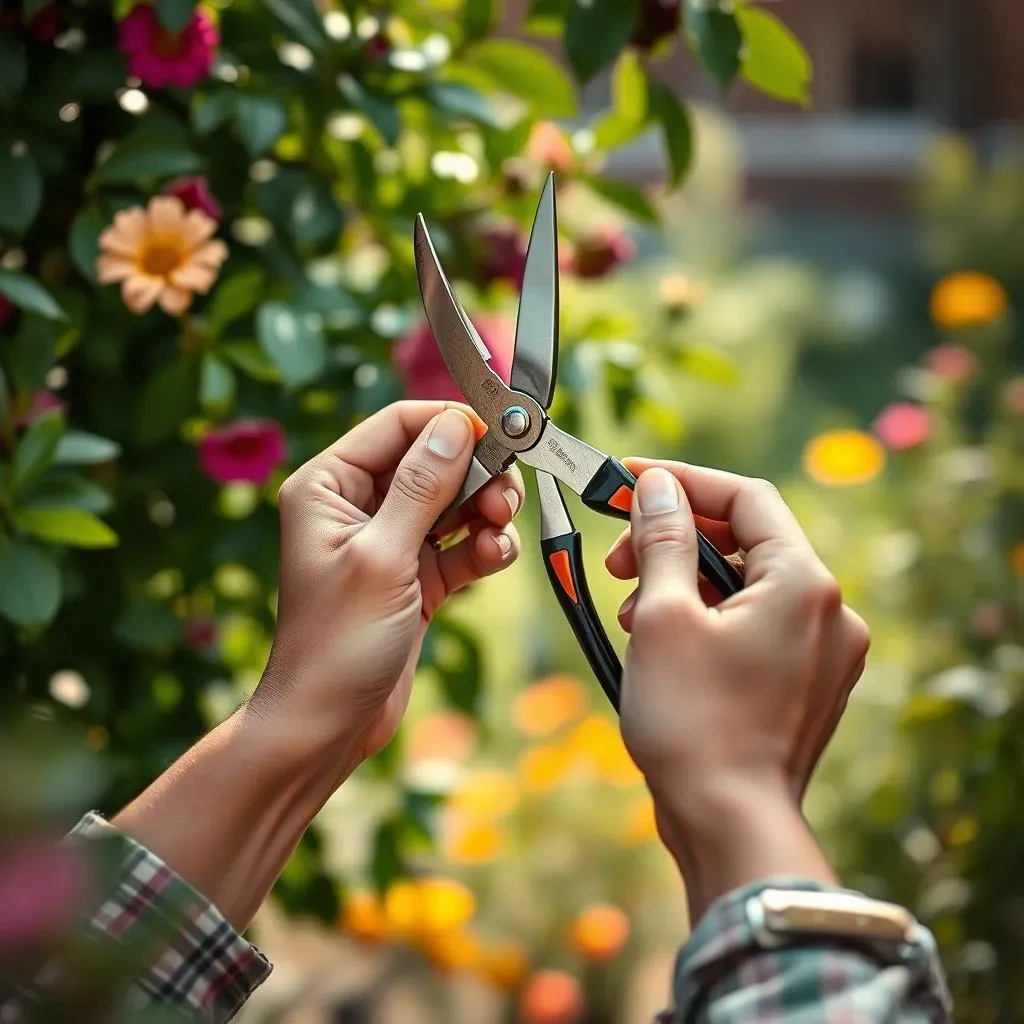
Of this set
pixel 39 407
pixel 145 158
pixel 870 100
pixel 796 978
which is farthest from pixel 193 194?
pixel 870 100

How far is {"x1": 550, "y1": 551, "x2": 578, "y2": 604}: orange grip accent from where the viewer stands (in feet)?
2.14

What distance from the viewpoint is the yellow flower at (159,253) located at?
75cm

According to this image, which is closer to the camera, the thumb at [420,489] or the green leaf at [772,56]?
the thumb at [420,489]

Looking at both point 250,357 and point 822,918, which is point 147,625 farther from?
point 822,918

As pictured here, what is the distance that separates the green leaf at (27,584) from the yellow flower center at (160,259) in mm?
190

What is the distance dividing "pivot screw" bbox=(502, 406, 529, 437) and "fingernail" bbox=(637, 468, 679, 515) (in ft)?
0.29

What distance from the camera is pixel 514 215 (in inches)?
38.2

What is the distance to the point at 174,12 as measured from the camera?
0.70 m

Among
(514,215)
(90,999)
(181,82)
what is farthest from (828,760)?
(90,999)

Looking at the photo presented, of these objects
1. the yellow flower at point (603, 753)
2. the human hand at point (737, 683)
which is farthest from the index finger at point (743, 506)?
the yellow flower at point (603, 753)

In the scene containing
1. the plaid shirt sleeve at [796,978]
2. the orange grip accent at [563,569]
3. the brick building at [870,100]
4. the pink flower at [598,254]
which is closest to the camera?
the plaid shirt sleeve at [796,978]

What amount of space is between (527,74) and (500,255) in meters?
0.14

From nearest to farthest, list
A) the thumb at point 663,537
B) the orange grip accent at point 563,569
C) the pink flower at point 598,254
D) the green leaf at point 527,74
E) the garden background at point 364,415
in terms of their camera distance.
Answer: the thumb at point 663,537 → the orange grip accent at point 563,569 → the garden background at point 364,415 → the green leaf at point 527,74 → the pink flower at point 598,254

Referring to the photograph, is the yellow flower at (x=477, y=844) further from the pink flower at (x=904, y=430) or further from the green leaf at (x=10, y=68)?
the green leaf at (x=10, y=68)
